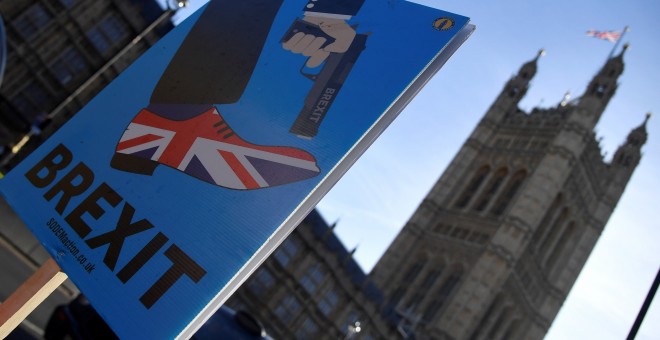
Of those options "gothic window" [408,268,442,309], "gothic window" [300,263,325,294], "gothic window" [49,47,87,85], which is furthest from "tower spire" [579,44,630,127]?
"gothic window" [49,47,87,85]

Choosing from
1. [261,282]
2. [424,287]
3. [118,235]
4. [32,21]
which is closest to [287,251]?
[261,282]

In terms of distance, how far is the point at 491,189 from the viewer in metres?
69.6

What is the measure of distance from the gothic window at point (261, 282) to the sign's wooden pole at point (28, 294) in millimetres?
33246

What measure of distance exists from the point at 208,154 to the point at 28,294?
191cm

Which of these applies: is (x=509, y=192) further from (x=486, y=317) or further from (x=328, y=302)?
(x=328, y=302)

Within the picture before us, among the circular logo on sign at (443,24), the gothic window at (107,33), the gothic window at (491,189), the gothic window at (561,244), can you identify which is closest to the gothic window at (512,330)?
the gothic window at (561,244)

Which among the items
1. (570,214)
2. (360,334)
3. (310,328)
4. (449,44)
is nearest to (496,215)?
(570,214)

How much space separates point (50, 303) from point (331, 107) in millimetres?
16494

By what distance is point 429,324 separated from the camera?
59406 millimetres

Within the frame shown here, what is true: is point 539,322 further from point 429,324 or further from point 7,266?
point 7,266

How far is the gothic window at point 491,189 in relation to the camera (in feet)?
A: 223

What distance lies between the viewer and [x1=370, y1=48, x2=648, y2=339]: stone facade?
6141cm

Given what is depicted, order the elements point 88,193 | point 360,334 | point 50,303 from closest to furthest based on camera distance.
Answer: point 88,193 → point 50,303 → point 360,334

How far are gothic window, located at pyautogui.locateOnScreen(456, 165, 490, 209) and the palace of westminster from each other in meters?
0.12
